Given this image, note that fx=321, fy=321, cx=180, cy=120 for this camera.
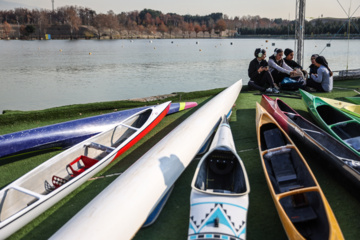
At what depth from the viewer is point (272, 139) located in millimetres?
5137

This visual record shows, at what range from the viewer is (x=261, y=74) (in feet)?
30.2

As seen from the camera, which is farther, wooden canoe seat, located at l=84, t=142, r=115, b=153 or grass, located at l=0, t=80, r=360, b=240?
wooden canoe seat, located at l=84, t=142, r=115, b=153

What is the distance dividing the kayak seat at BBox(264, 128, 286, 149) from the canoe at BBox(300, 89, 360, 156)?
0.90 m

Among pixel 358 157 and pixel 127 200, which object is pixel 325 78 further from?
pixel 127 200

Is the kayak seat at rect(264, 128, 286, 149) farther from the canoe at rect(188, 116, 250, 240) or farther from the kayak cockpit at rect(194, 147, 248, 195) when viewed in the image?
the canoe at rect(188, 116, 250, 240)

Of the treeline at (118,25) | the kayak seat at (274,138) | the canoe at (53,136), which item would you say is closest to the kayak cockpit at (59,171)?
the canoe at (53,136)

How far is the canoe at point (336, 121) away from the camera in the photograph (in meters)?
5.25

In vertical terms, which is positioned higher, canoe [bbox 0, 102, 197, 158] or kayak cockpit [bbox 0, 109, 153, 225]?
canoe [bbox 0, 102, 197, 158]

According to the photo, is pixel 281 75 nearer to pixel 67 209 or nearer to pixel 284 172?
pixel 284 172

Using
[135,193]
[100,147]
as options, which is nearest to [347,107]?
[100,147]

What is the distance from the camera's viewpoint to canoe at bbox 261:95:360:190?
3.80 meters

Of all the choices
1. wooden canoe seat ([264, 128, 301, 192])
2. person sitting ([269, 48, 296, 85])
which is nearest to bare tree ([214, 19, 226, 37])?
person sitting ([269, 48, 296, 85])

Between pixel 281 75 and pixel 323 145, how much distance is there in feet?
15.7

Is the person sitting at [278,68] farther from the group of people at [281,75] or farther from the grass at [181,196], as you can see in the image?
the grass at [181,196]
